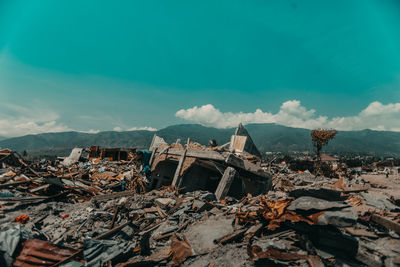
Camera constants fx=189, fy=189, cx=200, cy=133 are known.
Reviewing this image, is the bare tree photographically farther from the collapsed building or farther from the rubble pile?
the rubble pile

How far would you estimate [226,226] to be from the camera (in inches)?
213

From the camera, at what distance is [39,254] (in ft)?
13.2

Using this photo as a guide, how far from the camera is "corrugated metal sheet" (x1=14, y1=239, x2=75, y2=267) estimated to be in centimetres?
391

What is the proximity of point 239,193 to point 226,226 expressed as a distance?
5680mm

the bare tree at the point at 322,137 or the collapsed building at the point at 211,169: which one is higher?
the bare tree at the point at 322,137

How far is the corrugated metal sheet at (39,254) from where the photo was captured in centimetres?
391

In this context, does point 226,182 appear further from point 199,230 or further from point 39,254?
point 39,254

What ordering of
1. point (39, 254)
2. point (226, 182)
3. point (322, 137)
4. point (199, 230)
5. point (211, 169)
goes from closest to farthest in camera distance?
point (39, 254) → point (199, 230) → point (226, 182) → point (211, 169) → point (322, 137)

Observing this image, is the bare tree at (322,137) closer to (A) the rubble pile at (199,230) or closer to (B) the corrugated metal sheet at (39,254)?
(A) the rubble pile at (199,230)

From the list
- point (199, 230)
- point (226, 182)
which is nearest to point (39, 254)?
point (199, 230)

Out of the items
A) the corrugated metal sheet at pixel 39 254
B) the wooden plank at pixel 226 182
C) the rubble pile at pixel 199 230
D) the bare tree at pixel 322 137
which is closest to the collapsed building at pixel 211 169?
the wooden plank at pixel 226 182

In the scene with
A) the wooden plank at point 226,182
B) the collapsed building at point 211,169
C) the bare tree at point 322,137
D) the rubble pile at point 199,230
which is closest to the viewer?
the rubble pile at point 199,230

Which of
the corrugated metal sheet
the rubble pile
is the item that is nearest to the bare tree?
the rubble pile

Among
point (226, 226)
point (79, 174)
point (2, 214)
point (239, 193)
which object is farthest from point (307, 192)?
point (79, 174)
